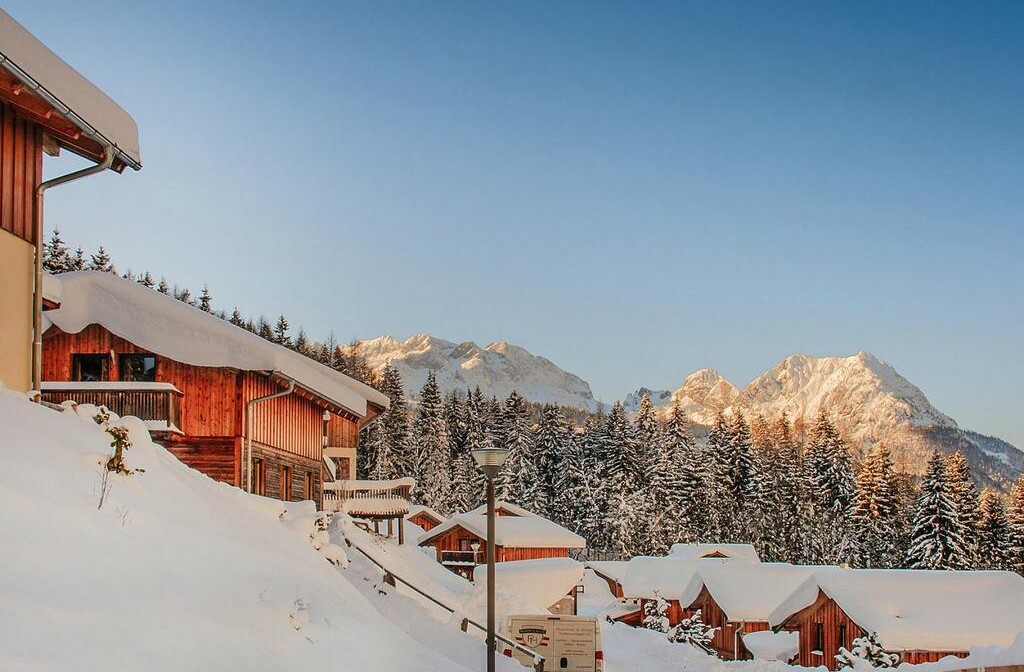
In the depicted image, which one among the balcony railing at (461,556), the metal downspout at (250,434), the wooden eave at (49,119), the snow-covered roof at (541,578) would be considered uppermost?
the wooden eave at (49,119)

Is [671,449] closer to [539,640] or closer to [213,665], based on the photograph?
[539,640]

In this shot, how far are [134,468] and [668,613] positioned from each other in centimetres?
5395

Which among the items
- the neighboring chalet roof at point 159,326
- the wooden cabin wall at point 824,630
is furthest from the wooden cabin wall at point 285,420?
the wooden cabin wall at point 824,630

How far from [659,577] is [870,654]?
74.1ft

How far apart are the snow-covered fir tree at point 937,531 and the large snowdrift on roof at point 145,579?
6047 cm

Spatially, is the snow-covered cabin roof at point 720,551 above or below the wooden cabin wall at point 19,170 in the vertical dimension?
below

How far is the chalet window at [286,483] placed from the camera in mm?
28156

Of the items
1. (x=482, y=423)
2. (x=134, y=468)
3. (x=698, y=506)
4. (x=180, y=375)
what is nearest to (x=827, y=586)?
(x=180, y=375)

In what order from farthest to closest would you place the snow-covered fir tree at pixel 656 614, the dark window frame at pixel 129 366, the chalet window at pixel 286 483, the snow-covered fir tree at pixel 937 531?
1. the snow-covered fir tree at pixel 937 531
2. the snow-covered fir tree at pixel 656 614
3. the chalet window at pixel 286 483
4. the dark window frame at pixel 129 366

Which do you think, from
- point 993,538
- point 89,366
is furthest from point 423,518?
point 89,366

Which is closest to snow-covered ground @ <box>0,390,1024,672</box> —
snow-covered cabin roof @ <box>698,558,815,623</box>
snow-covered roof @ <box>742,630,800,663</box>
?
snow-covered roof @ <box>742,630,800,663</box>

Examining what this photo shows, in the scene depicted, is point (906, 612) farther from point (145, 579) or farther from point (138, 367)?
point (145, 579)

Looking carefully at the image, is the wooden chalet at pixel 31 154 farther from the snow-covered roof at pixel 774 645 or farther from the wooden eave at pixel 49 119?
the snow-covered roof at pixel 774 645

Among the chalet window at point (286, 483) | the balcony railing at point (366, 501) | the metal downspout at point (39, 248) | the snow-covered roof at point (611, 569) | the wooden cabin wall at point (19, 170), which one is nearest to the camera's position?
the wooden cabin wall at point (19, 170)
